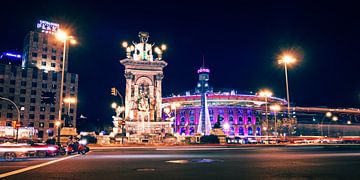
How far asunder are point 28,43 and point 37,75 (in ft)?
40.2

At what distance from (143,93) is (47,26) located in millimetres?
54457

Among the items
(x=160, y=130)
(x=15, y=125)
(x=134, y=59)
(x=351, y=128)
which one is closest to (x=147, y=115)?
(x=160, y=130)

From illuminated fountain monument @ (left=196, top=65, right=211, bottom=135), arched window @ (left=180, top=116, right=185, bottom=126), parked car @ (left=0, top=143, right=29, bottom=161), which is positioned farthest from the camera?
arched window @ (left=180, top=116, right=185, bottom=126)

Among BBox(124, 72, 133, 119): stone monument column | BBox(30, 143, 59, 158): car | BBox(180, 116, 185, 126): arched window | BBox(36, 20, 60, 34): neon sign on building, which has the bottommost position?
BBox(30, 143, 59, 158): car

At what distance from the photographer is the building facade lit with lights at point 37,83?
9075 cm

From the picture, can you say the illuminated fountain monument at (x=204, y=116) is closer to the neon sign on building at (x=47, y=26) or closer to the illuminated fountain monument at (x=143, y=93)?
the illuminated fountain monument at (x=143, y=93)

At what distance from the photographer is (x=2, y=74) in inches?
3551

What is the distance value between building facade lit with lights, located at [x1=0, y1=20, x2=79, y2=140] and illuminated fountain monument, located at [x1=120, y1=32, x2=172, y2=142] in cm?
2550

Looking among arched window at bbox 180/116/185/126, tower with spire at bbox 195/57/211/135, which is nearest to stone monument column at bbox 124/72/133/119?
tower with spire at bbox 195/57/211/135

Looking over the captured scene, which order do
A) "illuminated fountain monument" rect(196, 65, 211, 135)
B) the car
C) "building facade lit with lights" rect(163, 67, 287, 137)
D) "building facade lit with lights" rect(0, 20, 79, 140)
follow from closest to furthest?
the car
"building facade lit with lights" rect(0, 20, 79, 140)
"illuminated fountain monument" rect(196, 65, 211, 135)
"building facade lit with lights" rect(163, 67, 287, 137)

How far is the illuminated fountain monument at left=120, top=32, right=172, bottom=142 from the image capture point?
66.3 m

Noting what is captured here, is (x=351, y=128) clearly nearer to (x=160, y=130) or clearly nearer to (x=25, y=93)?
(x=160, y=130)

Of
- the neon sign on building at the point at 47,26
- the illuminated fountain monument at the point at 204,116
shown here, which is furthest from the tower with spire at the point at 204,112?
Answer: the neon sign on building at the point at 47,26

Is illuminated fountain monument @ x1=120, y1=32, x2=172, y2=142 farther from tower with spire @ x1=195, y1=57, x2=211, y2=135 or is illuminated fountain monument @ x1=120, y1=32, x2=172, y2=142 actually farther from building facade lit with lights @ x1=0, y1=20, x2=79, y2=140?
tower with spire @ x1=195, y1=57, x2=211, y2=135
